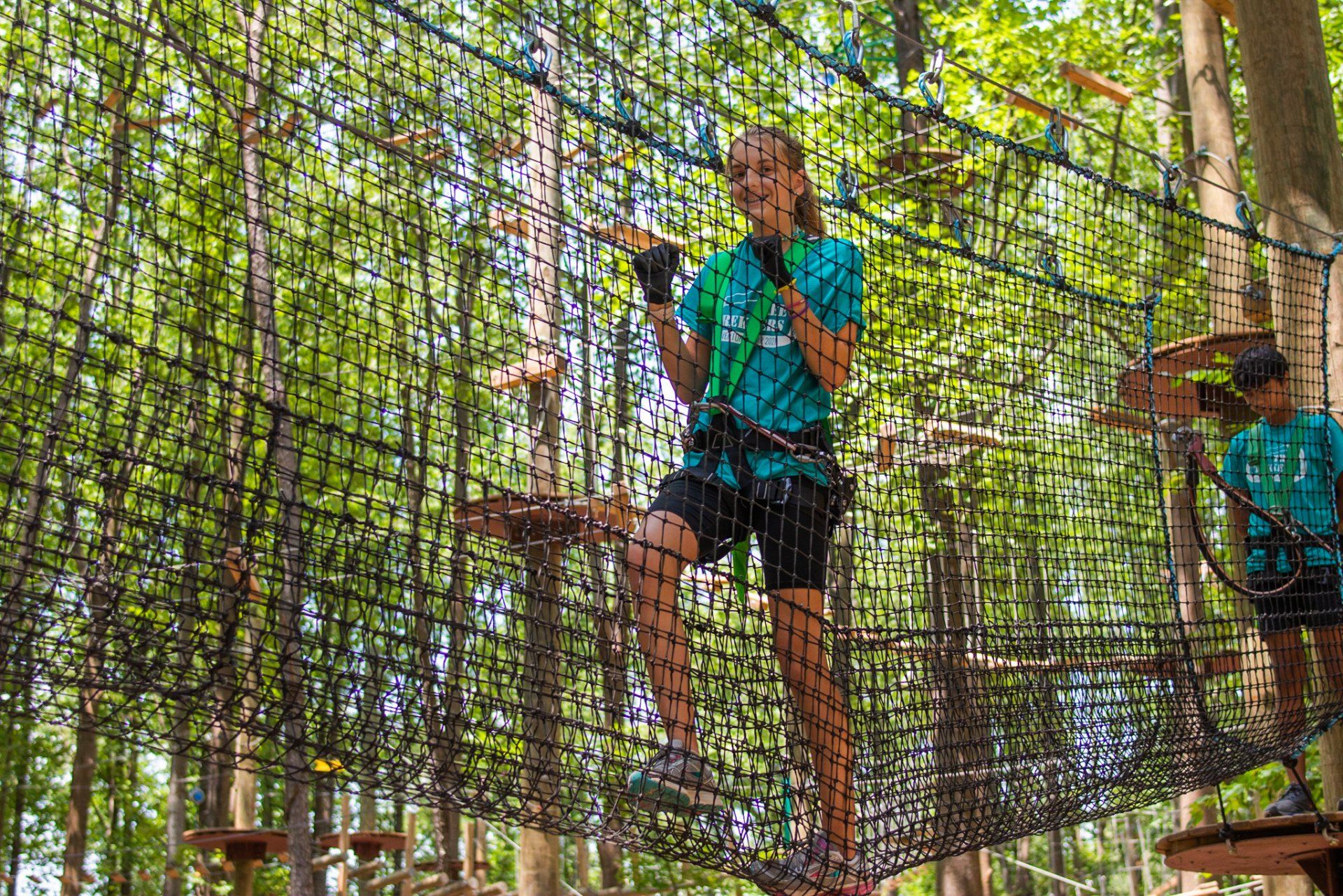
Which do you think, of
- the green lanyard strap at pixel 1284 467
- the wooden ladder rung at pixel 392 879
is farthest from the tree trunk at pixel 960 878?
the green lanyard strap at pixel 1284 467

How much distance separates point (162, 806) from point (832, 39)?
442 inches

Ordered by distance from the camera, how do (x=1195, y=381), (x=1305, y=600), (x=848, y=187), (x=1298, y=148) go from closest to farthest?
(x=848, y=187)
(x=1305, y=600)
(x=1195, y=381)
(x=1298, y=148)

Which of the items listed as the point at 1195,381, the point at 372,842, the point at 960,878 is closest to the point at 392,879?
the point at 372,842

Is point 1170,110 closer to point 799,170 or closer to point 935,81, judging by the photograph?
point 935,81

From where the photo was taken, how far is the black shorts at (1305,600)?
9.89ft

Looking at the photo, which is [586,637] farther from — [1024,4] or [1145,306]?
[1024,4]

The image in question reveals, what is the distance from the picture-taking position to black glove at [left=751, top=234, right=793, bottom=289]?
2.25 metres

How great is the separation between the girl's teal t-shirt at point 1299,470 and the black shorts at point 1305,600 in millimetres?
47

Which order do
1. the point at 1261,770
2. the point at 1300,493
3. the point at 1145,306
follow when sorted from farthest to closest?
the point at 1261,770 < the point at 1300,493 < the point at 1145,306

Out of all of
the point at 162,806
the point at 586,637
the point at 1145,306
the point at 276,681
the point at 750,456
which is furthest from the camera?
the point at 162,806

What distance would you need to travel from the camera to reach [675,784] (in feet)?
6.34

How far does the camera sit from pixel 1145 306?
9.53 feet

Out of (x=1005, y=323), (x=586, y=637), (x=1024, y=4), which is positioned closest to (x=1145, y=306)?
(x=1005, y=323)

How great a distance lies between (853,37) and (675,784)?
53.3 inches
